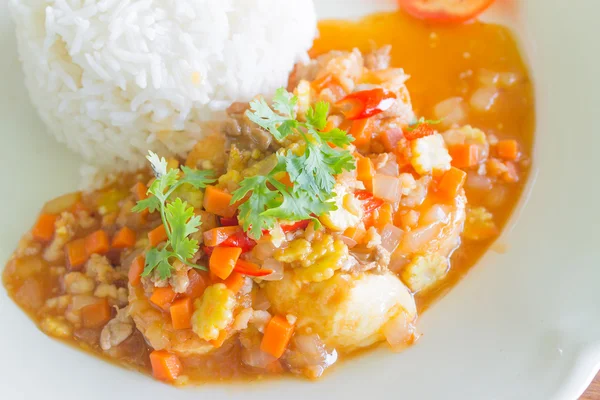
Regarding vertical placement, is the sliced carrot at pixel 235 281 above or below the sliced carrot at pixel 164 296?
above

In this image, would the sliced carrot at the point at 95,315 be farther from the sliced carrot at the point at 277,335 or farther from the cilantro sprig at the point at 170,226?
the sliced carrot at the point at 277,335

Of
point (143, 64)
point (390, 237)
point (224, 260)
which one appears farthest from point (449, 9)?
point (224, 260)

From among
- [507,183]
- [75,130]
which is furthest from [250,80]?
[507,183]

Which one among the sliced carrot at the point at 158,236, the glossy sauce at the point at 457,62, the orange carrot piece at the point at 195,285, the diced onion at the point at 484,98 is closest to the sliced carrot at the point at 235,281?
the orange carrot piece at the point at 195,285

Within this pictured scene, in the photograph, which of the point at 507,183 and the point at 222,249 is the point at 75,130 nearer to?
the point at 222,249

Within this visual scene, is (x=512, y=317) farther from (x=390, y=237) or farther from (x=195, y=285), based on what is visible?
(x=195, y=285)
